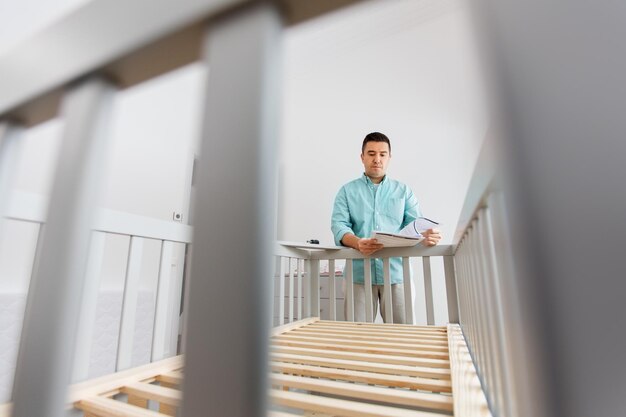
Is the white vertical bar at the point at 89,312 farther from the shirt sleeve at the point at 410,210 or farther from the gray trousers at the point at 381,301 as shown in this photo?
the shirt sleeve at the point at 410,210

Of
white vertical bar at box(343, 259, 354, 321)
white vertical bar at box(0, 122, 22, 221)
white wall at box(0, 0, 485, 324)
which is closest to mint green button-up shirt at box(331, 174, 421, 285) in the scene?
white vertical bar at box(343, 259, 354, 321)

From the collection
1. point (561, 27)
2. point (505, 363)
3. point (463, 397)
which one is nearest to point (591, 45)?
point (561, 27)

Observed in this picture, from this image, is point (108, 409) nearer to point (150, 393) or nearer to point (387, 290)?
point (150, 393)

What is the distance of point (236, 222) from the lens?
0.42 feet

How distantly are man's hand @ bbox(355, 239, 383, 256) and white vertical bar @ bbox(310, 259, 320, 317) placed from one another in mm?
308

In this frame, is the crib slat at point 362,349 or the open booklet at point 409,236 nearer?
the crib slat at point 362,349

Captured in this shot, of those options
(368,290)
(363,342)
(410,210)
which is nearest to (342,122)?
(410,210)

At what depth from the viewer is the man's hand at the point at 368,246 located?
4.25ft

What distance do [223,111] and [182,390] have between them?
0.41 feet

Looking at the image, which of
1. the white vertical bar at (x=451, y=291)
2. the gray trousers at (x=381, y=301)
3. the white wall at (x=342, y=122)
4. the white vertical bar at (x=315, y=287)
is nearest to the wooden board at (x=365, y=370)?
the white vertical bar at (x=451, y=291)

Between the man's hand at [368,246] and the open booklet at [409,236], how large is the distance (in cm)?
3

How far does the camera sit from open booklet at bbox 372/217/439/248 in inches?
47.1

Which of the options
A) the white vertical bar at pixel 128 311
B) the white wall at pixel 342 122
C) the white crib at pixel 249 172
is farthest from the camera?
the white wall at pixel 342 122

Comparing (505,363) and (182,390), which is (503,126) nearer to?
(182,390)
